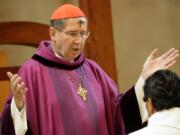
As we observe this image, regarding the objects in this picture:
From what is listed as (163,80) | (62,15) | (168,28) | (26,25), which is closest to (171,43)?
(168,28)

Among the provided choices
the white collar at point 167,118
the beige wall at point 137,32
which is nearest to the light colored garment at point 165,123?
the white collar at point 167,118

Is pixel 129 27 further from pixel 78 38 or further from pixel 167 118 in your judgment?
pixel 167 118

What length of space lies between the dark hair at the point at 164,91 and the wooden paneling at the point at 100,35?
188 cm

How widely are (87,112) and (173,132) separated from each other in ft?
2.89

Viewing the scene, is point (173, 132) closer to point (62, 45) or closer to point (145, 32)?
point (62, 45)

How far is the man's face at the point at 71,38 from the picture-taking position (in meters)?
2.67

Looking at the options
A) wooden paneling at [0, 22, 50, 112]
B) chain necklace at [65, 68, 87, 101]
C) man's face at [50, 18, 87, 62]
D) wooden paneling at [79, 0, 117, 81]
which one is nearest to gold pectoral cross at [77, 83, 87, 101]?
chain necklace at [65, 68, 87, 101]

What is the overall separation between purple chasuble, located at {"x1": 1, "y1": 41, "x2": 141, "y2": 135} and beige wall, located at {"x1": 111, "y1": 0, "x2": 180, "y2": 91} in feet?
4.67

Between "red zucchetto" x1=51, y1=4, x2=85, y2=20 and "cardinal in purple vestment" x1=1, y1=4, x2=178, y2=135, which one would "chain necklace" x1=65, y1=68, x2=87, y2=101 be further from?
"red zucchetto" x1=51, y1=4, x2=85, y2=20

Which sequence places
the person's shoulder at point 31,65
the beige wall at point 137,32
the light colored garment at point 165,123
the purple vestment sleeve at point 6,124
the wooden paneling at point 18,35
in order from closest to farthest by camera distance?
the light colored garment at point 165,123, the purple vestment sleeve at point 6,124, the person's shoulder at point 31,65, the wooden paneling at point 18,35, the beige wall at point 137,32

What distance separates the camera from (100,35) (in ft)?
12.8

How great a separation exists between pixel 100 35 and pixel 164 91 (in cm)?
198

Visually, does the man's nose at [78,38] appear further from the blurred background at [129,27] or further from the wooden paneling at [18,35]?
the blurred background at [129,27]

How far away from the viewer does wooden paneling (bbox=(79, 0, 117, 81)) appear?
12.8ft
